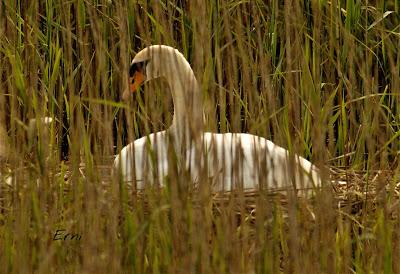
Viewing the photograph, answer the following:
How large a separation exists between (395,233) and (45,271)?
914 mm

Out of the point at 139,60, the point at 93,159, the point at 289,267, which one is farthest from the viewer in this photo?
the point at 139,60

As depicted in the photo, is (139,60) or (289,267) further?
(139,60)

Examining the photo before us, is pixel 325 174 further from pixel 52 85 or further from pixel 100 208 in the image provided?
pixel 52 85

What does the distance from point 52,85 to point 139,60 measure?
339 millimetres

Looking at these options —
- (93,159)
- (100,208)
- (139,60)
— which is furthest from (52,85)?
(100,208)

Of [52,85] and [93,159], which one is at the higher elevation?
[52,85]

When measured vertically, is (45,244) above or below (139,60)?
below

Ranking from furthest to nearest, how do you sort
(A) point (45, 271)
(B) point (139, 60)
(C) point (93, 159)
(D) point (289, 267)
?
(B) point (139, 60) < (C) point (93, 159) < (D) point (289, 267) < (A) point (45, 271)

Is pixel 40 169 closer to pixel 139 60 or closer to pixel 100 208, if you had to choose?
pixel 100 208

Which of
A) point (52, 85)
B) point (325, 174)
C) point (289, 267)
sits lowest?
point (289, 267)

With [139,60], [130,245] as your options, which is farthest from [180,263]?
[139,60]

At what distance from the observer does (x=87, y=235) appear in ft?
9.07

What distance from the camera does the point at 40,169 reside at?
9.48ft

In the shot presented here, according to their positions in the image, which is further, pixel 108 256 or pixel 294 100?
pixel 294 100
